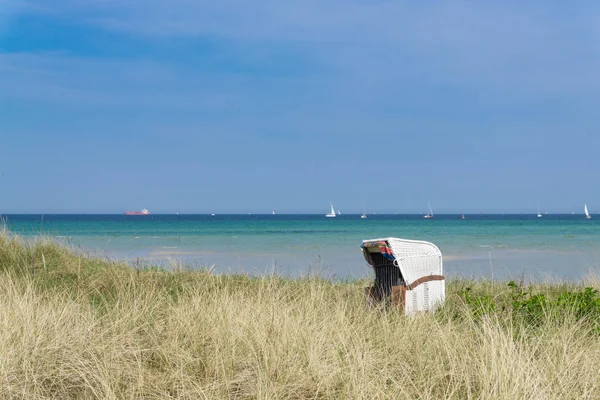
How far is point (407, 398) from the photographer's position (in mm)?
3471

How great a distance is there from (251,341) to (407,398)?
4.46 ft

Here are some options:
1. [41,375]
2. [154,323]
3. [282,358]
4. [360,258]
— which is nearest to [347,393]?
[282,358]

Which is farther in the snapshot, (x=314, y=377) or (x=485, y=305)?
(x=485, y=305)

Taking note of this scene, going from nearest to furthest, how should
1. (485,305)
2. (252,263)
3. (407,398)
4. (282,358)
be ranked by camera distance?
(407,398) < (282,358) < (485,305) < (252,263)

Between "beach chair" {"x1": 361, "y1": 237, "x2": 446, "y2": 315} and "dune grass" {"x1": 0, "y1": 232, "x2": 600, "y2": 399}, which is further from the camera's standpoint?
"beach chair" {"x1": 361, "y1": 237, "x2": 446, "y2": 315}

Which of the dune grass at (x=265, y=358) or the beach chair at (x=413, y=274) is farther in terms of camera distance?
the beach chair at (x=413, y=274)

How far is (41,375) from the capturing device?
3963mm

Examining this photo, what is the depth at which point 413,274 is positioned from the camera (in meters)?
6.90

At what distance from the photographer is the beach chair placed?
6.75m

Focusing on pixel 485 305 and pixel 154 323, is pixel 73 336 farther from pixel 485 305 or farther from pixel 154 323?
pixel 485 305

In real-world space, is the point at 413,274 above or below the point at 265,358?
above

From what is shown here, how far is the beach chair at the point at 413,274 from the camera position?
22.2ft

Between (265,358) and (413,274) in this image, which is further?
(413,274)

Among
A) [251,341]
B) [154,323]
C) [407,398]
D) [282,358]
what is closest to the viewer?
[407,398]
